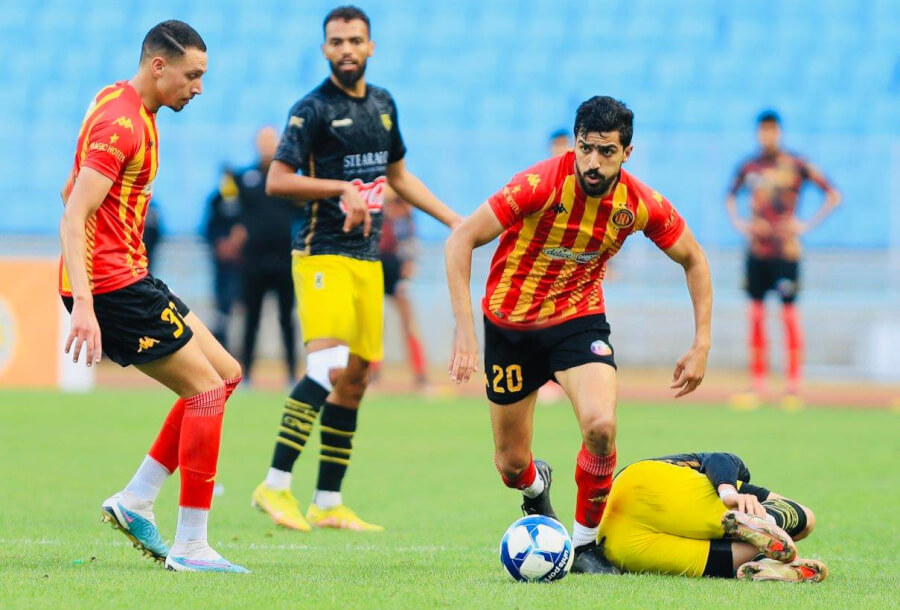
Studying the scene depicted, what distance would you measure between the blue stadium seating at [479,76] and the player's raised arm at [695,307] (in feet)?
37.9

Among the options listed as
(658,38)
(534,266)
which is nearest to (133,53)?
(658,38)

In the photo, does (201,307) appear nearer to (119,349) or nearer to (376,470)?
(376,470)

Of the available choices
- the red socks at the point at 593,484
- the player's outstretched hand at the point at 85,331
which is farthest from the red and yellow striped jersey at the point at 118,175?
the red socks at the point at 593,484

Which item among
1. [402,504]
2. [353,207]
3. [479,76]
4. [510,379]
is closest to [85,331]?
[510,379]

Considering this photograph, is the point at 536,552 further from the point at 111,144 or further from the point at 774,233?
the point at 774,233

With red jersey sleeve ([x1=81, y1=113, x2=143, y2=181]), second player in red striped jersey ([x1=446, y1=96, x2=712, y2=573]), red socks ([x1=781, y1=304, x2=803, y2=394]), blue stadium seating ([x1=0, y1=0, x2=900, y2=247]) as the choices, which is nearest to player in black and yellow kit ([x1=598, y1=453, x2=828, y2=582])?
second player in red striped jersey ([x1=446, y1=96, x2=712, y2=573])

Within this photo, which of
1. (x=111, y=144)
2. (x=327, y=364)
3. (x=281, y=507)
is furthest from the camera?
(x=327, y=364)

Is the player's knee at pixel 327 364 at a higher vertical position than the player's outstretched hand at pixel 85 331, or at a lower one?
lower

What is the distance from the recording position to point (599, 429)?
5.68m

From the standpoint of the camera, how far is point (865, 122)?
63.0 ft

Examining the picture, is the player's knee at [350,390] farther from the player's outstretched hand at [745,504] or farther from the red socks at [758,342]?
the red socks at [758,342]

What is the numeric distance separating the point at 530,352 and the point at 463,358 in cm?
88

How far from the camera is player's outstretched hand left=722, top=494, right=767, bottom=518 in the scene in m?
5.43

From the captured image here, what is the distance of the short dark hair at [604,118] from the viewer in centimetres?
567
